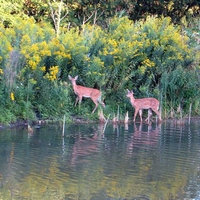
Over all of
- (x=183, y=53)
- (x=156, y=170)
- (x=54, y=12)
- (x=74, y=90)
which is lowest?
(x=156, y=170)

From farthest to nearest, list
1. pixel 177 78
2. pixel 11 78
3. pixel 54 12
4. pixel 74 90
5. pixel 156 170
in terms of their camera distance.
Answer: pixel 54 12
pixel 177 78
pixel 74 90
pixel 11 78
pixel 156 170

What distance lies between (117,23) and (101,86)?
285 centimetres

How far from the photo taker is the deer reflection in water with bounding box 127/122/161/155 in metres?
16.2

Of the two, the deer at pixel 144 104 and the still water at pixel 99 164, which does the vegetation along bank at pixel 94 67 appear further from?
the still water at pixel 99 164

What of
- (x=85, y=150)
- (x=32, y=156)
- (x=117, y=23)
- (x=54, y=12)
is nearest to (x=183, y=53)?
(x=117, y=23)

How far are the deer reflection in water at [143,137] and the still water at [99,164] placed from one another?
0.03m

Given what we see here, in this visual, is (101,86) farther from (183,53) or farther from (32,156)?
(32,156)

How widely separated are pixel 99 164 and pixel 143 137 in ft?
15.3

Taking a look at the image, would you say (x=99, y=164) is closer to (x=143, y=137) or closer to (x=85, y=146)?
(x=85, y=146)

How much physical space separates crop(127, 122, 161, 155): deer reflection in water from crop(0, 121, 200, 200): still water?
0.09ft

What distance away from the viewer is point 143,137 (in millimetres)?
17812

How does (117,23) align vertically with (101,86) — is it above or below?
above

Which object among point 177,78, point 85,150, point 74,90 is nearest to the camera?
point 85,150

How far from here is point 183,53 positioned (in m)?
24.1
